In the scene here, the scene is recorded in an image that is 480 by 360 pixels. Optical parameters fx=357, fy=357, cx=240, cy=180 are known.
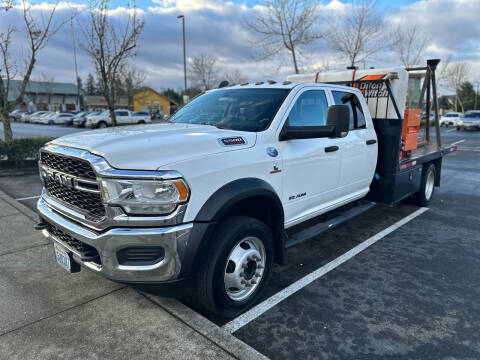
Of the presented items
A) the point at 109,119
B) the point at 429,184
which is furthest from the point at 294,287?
the point at 109,119

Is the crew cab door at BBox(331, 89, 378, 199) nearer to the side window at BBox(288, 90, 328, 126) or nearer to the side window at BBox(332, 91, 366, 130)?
the side window at BBox(332, 91, 366, 130)

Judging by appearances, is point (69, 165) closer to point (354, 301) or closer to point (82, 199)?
point (82, 199)

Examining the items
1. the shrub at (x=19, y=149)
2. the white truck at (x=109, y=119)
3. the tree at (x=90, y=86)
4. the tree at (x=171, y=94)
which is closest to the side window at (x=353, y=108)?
the shrub at (x=19, y=149)

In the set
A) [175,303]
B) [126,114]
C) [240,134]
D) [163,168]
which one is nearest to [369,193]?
[240,134]

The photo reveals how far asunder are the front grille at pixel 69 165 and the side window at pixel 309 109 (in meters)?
1.88

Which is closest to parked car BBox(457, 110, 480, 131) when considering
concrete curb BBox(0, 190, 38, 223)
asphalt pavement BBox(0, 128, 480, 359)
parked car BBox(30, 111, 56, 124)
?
asphalt pavement BBox(0, 128, 480, 359)

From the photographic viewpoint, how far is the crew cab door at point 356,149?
4.30m

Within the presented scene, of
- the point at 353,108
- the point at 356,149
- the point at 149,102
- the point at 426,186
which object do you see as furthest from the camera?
the point at 149,102

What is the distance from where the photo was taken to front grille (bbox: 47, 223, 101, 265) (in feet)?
8.51

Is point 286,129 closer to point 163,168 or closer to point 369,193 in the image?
point 163,168

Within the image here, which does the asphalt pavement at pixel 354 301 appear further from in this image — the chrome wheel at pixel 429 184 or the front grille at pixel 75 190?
the chrome wheel at pixel 429 184

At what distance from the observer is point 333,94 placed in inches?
167

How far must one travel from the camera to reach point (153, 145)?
8.61ft

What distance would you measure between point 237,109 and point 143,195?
166cm
